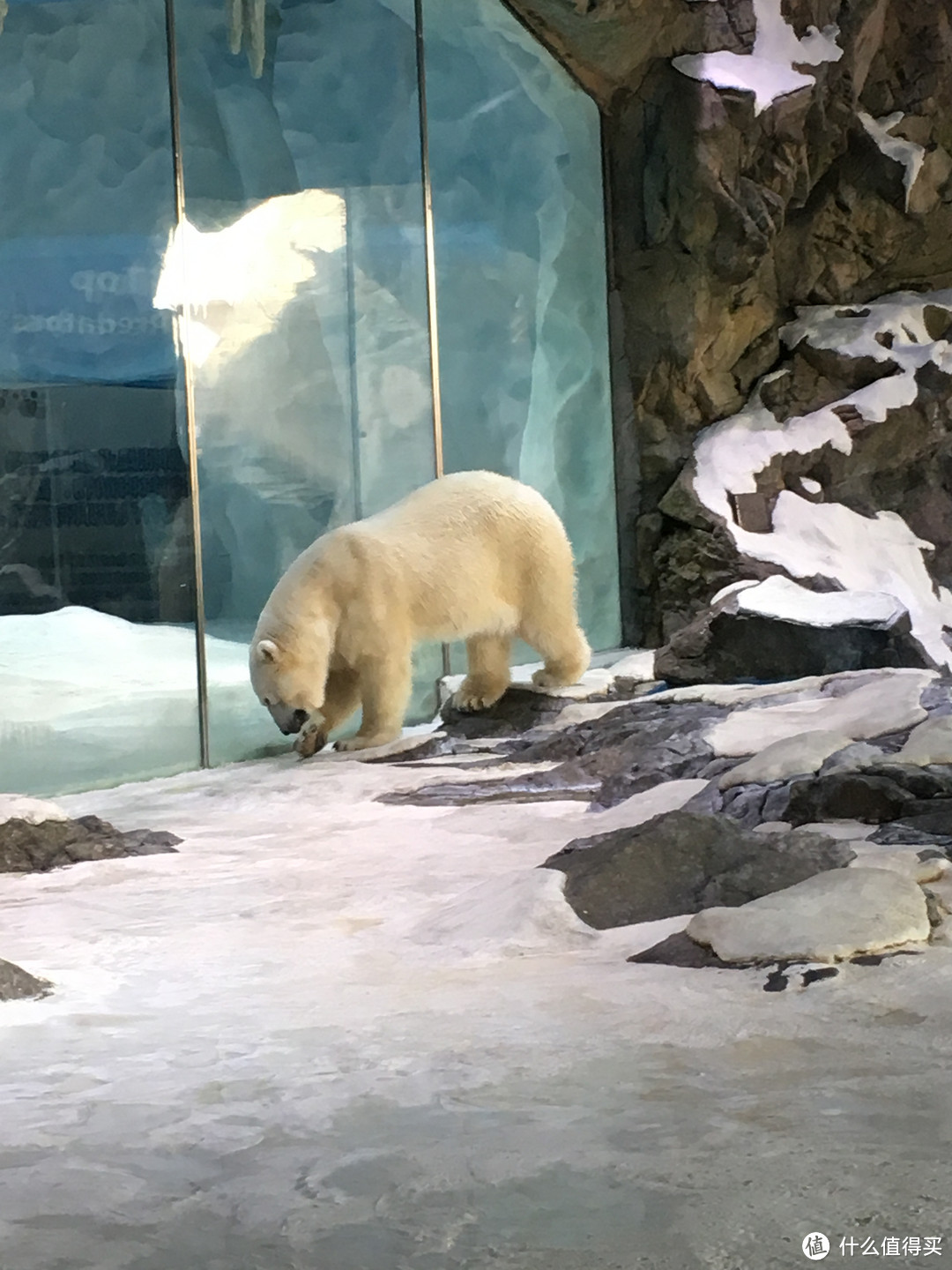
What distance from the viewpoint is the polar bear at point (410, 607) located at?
20.3 ft

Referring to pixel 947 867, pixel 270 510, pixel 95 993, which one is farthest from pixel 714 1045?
pixel 270 510

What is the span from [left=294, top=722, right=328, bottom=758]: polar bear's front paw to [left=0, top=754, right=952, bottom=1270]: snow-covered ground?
3.15m

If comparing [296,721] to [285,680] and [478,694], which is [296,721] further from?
[478,694]

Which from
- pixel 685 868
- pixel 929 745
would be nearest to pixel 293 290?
pixel 929 745

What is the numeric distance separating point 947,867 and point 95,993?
1.87 meters

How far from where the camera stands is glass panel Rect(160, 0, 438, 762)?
6.75 metres

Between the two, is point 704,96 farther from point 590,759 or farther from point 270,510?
point 590,759

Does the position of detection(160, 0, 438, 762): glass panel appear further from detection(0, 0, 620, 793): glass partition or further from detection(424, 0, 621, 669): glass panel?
detection(424, 0, 621, 669): glass panel

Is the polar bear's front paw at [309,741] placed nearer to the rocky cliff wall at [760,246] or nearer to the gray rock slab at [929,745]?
the gray rock slab at [929,745]

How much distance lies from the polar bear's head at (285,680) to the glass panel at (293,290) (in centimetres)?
71

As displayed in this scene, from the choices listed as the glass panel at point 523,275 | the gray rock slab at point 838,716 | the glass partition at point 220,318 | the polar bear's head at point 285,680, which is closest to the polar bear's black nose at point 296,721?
the polar bear's head at point 285,680

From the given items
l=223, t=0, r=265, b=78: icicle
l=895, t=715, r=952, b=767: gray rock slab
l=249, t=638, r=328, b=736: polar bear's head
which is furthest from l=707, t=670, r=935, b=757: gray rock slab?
l=223, t=0, r=265, b=78: icicle

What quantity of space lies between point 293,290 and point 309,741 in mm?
2545

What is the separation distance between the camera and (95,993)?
273 cm
